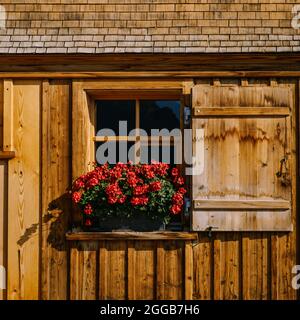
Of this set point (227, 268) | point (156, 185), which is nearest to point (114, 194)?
point (156, 185)

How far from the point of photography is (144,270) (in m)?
5.43

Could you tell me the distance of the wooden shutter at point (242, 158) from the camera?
17.6ft

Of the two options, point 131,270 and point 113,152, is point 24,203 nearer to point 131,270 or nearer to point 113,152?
point 113,152

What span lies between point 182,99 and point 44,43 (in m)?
1.56

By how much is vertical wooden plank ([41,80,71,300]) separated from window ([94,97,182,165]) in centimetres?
41

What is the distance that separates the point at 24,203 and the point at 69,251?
2.25 ft

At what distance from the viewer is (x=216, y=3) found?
566 cm

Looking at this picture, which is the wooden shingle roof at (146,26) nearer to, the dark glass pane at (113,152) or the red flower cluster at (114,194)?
the dark glass pane at (113,152)

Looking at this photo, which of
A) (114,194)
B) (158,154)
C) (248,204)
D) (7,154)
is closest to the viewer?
(114,194)

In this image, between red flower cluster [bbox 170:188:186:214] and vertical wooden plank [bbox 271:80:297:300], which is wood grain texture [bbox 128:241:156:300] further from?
vertical wooden plank [bbox 271:80:297:300]

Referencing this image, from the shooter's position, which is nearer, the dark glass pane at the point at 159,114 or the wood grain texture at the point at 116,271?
the wood grain texture at the point at 116,271

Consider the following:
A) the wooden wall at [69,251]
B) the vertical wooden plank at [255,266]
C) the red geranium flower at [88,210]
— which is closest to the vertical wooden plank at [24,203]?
the wooden wall at [69,251]

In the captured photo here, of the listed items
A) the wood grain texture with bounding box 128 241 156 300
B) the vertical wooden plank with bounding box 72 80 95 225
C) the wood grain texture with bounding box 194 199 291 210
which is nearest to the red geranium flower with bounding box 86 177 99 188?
the vertical wooden plank with bounding box 72 80 95 225

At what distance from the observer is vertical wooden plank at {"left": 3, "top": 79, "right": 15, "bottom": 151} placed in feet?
18.0
